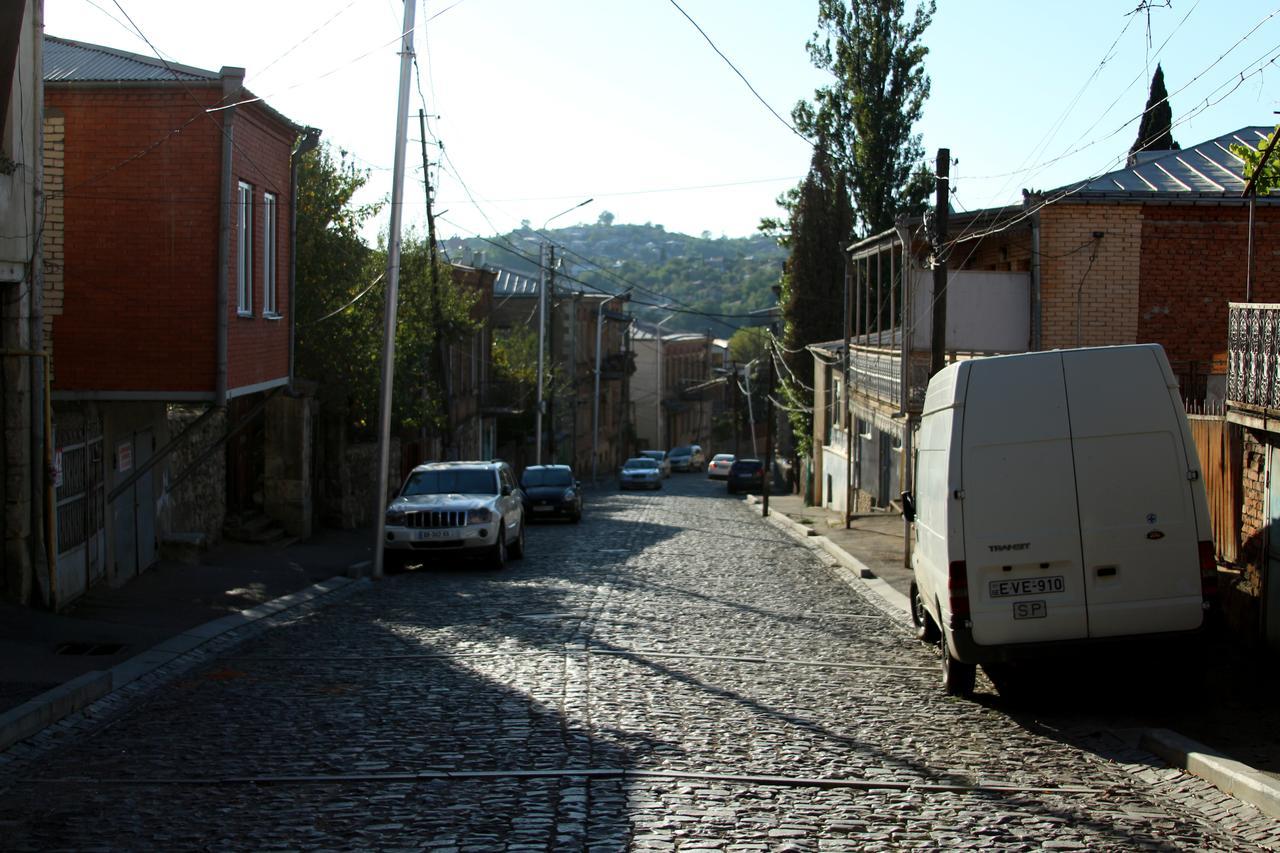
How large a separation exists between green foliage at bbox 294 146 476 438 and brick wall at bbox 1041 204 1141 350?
39.9 ft

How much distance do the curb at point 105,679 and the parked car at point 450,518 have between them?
424cm

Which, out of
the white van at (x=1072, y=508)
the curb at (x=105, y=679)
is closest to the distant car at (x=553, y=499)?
the curb at (x=105, y=679)

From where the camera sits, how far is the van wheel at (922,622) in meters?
12.9

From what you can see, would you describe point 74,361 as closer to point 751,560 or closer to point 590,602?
point 590,602

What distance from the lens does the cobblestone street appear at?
264 inches

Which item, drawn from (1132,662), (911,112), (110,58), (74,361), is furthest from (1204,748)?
(911,112)

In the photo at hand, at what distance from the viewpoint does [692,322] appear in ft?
586

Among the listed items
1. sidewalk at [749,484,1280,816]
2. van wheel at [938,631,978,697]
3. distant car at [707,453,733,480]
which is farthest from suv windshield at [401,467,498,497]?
distant car at [707,453,733,480]

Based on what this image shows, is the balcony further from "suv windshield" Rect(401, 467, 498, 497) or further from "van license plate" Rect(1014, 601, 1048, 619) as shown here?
"suv windshield" Rect(401, 467, 498, 497)

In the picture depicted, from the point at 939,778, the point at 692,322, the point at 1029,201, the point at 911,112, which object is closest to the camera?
the point at 939,778

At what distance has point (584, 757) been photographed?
808 cm

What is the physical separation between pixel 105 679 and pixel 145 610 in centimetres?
454

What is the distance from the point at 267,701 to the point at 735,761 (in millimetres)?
3846

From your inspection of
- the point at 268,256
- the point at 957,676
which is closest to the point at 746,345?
the point at 268,256
